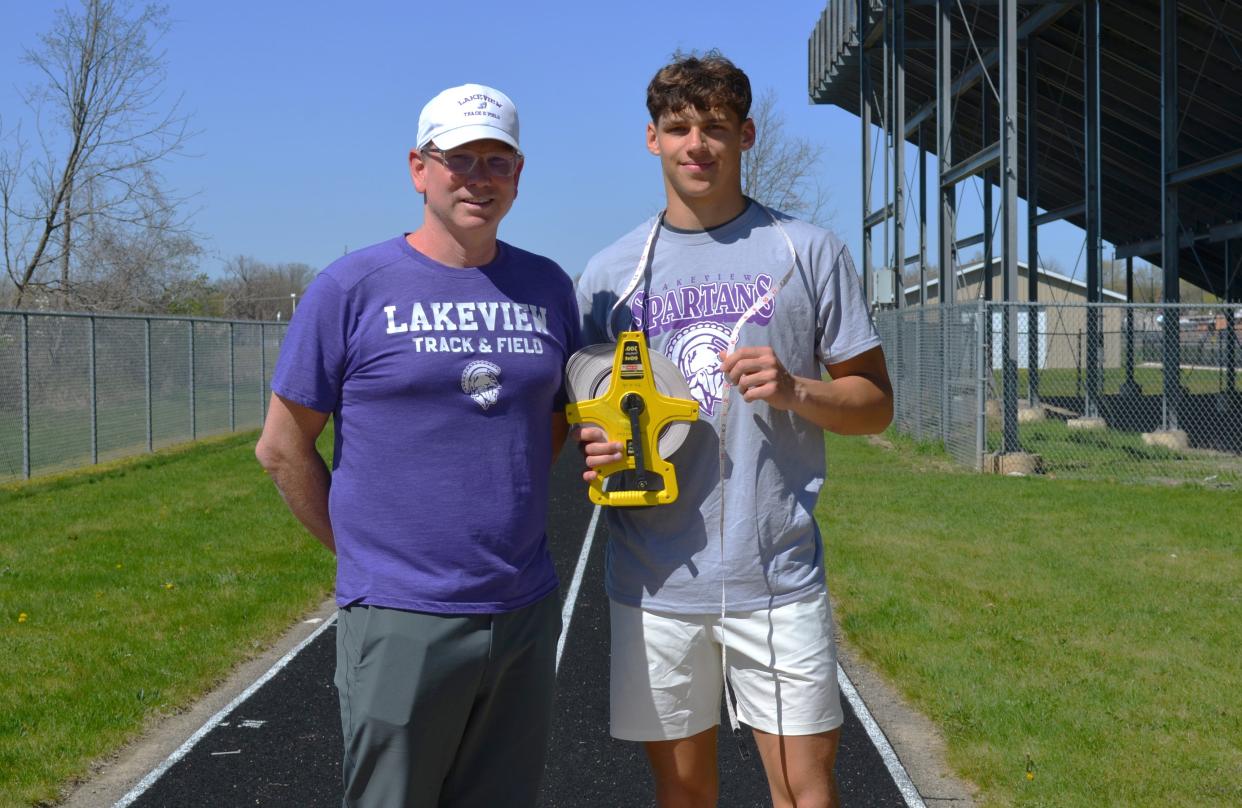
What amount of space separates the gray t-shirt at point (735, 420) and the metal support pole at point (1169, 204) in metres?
14.8

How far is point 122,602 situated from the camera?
849 cm

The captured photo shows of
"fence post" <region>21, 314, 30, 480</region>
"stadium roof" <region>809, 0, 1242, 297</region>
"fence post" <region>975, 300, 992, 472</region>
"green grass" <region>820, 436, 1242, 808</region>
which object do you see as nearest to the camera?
"green grass" <region>820, 436, 1242, 808</region>

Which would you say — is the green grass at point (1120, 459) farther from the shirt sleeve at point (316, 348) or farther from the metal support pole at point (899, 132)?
the shirt sleeve at point (316, 348)

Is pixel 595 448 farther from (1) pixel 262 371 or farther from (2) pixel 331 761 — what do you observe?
(1) pixel 262 371

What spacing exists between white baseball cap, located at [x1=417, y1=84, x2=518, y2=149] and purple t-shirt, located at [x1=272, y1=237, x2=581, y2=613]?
27 centimetres

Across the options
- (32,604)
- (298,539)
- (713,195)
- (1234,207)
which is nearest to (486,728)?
(713,195)

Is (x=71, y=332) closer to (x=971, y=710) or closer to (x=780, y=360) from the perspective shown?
(x=971, y=710)

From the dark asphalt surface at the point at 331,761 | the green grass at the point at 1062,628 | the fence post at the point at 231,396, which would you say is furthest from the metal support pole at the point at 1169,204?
the fence post at the point at 231,396

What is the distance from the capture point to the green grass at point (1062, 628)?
5258 mm

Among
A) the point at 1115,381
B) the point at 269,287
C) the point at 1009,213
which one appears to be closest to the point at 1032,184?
the point at 1009,213

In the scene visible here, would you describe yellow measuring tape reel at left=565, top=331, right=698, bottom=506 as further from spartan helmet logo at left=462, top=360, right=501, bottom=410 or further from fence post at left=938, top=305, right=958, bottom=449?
fence post at left=938, top=305, right=958, bottom=449

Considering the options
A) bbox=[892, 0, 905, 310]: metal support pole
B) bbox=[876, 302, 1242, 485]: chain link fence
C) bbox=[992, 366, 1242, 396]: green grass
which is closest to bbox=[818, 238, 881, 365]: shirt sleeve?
bbox=[876, 302, 1242, 485]: chain link fence

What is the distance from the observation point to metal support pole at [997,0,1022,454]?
16.1m

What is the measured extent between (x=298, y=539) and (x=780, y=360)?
887 centimetres
